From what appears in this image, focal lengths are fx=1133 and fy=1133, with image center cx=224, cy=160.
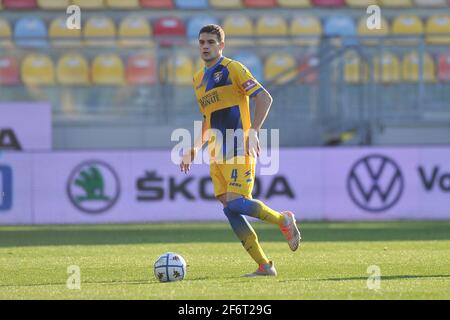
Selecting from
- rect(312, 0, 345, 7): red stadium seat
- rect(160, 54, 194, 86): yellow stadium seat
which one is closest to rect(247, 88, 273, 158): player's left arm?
rect(160, 54, 194, 86): yellow stadium seat

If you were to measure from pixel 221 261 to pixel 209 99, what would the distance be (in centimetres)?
233

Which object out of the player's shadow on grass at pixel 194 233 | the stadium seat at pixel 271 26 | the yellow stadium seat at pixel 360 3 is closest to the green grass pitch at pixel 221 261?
the player's shadow on grass at pixel 194 233

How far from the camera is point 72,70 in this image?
63.0 feet

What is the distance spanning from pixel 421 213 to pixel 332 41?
3.32 meters

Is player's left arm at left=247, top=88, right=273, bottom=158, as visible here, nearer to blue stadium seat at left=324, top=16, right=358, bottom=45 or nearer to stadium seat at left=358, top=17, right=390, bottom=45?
stadium seat at left=358, top=17, right=390, bottom=45

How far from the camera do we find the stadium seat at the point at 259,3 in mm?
23781

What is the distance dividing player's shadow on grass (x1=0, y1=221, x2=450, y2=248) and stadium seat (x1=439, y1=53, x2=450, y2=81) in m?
2.55

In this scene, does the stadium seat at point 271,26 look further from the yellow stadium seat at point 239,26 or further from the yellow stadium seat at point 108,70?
the yellow stadium seat at point 108,70

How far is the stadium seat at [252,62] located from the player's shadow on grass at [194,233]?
3.02 meters

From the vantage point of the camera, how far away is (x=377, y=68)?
19391 mm

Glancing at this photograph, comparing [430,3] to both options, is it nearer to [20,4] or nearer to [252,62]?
[252,62]

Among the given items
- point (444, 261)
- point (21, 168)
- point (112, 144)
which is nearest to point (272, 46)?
point (112, 144)

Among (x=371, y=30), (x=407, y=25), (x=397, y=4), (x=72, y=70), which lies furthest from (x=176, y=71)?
(x=397, y=4)
